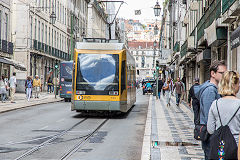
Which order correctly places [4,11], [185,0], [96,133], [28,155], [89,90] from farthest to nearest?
1. [185,0]
2. [4,11]
3. [89,90]
4. [96,133]
5. [28,155]

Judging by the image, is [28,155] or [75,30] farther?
[75,30]

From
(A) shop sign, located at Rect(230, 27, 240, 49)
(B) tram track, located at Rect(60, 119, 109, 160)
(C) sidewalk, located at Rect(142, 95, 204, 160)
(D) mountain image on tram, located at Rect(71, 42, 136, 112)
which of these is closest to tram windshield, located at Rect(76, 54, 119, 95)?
(D) mountain image on tram, located at Rect(71, 42, 136, 112)

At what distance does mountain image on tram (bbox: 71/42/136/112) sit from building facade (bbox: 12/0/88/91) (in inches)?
721

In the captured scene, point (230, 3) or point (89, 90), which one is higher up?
point (230, 3)

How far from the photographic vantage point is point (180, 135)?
12.1m

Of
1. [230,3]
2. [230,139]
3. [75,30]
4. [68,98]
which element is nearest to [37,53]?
[68,98]

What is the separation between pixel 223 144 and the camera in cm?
440

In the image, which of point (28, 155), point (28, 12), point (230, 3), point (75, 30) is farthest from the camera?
point (75, 30)

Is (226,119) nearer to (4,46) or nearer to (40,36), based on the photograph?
(4,46)

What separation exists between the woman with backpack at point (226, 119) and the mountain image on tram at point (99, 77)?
1259cm

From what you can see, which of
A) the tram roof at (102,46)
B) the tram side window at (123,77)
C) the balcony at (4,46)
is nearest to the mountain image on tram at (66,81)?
the balcony at (4,46)

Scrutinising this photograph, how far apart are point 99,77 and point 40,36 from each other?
31337 mm

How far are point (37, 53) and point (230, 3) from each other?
109 feet

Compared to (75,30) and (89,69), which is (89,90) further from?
(75,30)
